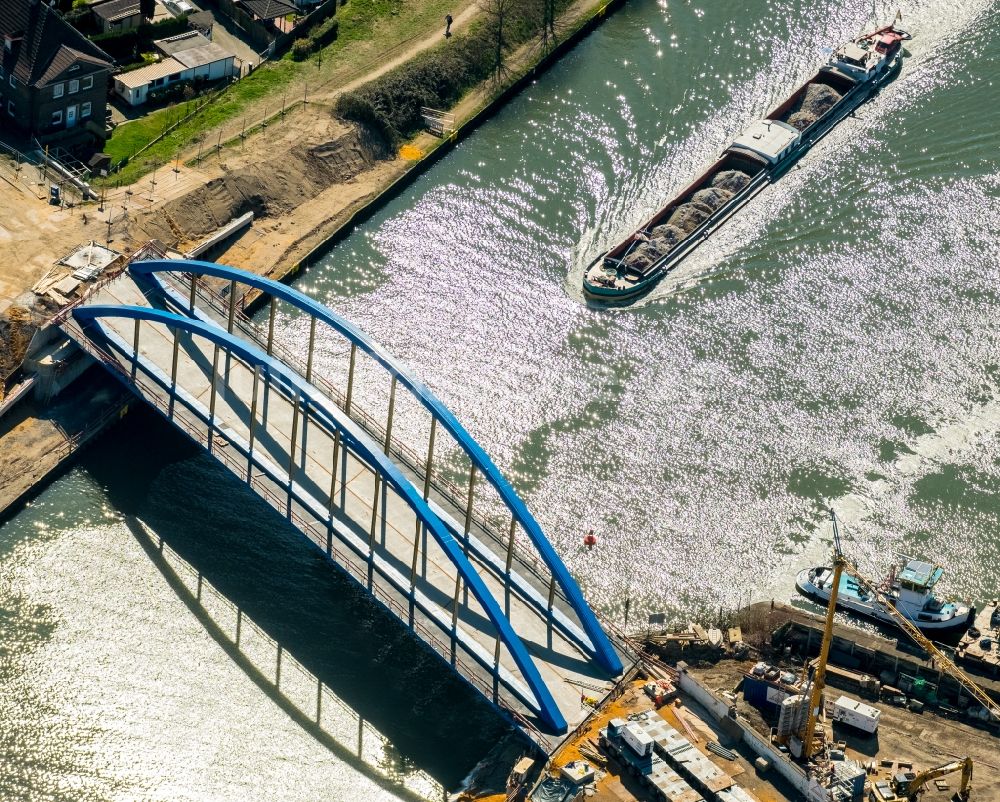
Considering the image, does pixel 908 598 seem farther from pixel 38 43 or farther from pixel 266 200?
pixel 38 43

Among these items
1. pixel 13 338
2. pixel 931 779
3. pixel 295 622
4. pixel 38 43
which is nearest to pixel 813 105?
pixel 38 43

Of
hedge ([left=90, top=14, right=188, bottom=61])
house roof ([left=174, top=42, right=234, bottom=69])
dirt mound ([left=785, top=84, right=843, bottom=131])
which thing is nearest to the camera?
hedge ([left=90, top=14, right=188, bottom=61])

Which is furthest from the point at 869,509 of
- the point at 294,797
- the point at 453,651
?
the point at 294,797

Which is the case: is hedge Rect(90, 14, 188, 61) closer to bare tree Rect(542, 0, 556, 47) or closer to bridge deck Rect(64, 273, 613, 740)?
bridge deck Rect(64, 273, 613, 740)

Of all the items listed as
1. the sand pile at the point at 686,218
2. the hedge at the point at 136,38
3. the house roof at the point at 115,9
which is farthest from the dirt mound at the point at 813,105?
the house roof at the point at 115,9

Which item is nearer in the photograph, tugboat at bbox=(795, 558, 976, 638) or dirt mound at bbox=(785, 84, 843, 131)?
tugboat at bbox=(795, 558, 976, 638)

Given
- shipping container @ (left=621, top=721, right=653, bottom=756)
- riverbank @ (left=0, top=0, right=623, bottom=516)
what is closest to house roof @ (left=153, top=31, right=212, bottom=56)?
riverbank @ (left=0, top=0, right=623, bottom=516)

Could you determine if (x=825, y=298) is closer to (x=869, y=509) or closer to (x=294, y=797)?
(x=869, y=509)
